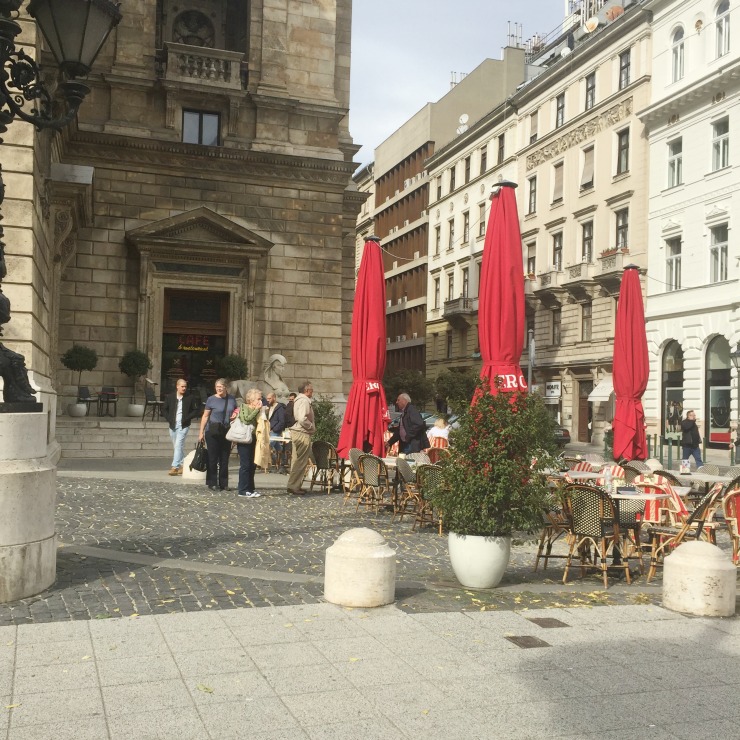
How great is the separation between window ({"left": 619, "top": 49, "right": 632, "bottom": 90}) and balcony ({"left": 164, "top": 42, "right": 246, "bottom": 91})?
811 inches

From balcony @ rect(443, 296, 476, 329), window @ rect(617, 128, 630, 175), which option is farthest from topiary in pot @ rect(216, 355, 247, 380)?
balcony @ rect(443, 296, 476, 329)

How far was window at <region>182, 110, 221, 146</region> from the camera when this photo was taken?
2598 centimetres

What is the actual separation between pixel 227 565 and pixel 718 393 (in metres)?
28.1

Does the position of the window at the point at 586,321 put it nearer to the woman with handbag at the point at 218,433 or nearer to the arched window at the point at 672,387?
the arched window at the point at 672,387

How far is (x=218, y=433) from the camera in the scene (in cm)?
1434

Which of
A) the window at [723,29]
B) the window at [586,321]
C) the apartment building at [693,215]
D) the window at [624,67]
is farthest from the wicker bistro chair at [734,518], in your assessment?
the window at [624,67]

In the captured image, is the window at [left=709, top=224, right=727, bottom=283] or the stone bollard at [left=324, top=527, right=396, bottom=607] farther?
the window at [left=709, top=224, right=727, bottom=283]

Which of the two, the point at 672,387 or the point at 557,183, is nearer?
the point at 672,387

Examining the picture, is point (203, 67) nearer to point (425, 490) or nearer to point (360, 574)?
point (425, 490)

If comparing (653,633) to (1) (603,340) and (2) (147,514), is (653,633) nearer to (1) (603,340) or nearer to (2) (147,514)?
(2) (147,514)

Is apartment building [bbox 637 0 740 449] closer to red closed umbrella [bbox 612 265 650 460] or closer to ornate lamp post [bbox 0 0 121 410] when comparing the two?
red closed umbrella [bbox 612 265 650 460]

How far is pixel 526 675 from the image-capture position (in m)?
5.07

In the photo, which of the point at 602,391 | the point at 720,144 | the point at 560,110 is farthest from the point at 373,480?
the point at 560,110

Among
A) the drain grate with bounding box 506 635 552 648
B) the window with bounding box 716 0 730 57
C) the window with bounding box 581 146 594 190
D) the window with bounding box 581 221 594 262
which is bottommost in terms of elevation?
the drain grate with bounding box 506 635 552 648
